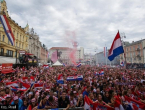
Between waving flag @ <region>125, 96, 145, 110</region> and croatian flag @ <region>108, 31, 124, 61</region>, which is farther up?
croatian flag @ <region>108, 31, 124, 61</region>

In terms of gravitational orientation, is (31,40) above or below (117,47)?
above

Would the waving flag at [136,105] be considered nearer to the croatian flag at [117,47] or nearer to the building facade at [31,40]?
the croatian flag at [117,47]

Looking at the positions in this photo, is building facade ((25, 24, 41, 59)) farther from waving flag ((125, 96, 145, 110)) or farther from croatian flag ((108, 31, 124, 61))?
waving flag ((125, 96, 145, 110))

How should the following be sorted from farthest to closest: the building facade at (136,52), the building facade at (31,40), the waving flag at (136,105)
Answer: the building facade at (31,40) < the building facade at (136,52) < the waving flag at (136,105)

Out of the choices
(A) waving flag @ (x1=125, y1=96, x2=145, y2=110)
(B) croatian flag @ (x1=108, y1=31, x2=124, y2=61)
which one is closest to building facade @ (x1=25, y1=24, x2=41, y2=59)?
(B) croatian flag @ (x1=108, y1=31, x2=124, y2=61)

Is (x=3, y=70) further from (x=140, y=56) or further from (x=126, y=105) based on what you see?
(x=140, y=56)

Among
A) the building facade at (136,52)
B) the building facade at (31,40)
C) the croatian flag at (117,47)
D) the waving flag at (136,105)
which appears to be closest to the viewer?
the waving flag at (136,105)

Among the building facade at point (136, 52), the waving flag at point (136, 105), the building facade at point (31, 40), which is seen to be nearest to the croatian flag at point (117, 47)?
the waving flag at point (136, 105)

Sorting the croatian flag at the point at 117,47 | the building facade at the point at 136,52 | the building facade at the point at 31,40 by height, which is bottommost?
the croatian flag at the point at 117,47

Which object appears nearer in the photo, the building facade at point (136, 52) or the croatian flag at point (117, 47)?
the croatian flag at point (117, 47)

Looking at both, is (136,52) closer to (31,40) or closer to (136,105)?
(31,40)

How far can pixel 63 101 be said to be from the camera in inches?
193

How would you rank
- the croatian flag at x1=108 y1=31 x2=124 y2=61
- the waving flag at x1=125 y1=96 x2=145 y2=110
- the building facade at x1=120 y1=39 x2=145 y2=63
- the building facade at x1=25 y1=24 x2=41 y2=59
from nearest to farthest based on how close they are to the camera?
the waving flag at x1=125 y1=96 x2=145 y2=110 → the croatian flag at x1=108 y1=31 x2=124 y2=61 → the building facade at x1=120 y1=39 x2=145 y2=63 → the building facade at x1=25 y1=24 x2=41 y2=59

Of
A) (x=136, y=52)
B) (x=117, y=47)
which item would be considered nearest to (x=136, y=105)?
(x=117, y=47)
